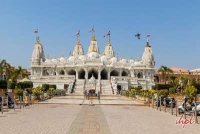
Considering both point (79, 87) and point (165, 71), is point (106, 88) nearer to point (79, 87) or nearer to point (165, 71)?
point (79, 87)

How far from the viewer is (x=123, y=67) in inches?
2896

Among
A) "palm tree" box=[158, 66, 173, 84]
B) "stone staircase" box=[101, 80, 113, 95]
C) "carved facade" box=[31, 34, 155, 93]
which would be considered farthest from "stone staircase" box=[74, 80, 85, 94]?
"palm tree" box=[158, 66, 173, 84]

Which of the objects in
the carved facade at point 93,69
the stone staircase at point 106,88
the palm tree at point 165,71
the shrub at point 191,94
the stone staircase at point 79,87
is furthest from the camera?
the palm tree at point 165,71

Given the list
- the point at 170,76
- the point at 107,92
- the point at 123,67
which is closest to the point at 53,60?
the point at 123,67

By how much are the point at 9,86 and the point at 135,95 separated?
26.5m

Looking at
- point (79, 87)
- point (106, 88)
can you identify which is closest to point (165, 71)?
point (106, 88)

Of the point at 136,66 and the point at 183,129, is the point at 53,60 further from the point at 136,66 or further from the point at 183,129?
the point at 183,129

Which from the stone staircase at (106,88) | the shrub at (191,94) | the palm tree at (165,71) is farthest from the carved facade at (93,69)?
the shrub at (191,94)

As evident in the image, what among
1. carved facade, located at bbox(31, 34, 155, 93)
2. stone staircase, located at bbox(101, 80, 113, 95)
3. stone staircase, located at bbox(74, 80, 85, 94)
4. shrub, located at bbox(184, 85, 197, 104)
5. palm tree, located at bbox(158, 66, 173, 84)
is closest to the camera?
shrub, located at bbox(184, 85, 197, 104)

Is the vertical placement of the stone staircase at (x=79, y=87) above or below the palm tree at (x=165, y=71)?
below

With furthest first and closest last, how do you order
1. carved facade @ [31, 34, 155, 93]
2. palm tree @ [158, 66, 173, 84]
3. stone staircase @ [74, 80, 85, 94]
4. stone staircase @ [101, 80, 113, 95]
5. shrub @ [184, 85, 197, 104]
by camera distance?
1. palm tree @ [158, 66, 173, 84]
2. carved facade @ [31, 34, 155, 93]
3. stone staircase @ [74, 80, 85, 94]
4. stone staircase @ [101, 80, 113, 95]
5. shrub @ [184, 85, 197, 104]

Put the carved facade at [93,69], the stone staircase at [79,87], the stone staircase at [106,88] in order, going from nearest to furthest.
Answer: the stone staircase at [106,88] → the stone staircase at [79,87] → the carved facade at [93,69]

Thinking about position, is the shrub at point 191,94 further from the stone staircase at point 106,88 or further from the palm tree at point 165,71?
the palm tree at point 165,71

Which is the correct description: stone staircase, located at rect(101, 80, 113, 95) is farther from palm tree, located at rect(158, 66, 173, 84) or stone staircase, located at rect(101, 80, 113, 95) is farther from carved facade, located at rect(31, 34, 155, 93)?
palm tree, located at rect(158, 66, 173, 84)
